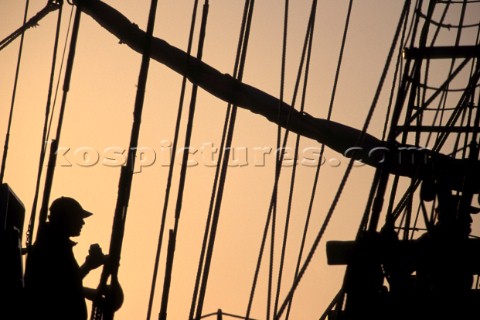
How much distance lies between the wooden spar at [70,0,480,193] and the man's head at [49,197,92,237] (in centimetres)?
249

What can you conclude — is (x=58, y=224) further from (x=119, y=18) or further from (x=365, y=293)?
(x=119, y=18)

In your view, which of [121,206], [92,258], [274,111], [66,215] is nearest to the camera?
[121,206]

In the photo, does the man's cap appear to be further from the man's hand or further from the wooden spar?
the wooden spar

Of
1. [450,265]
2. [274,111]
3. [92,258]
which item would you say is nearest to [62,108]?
[92,258]

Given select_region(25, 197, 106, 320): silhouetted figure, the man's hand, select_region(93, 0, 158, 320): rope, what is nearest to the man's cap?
select_region(25, 197, 106, 320): silhouetted figure

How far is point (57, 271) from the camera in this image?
4828mm

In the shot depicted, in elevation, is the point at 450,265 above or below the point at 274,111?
below

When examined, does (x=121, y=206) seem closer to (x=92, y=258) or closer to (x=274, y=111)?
(x=92, y=258)

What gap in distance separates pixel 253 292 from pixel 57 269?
241cm

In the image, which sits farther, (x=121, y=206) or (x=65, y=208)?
(x=65, y=208)

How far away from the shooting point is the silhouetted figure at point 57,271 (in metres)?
4.76

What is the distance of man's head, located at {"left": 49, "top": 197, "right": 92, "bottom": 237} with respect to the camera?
4977mm

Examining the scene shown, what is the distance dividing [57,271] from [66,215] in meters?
0.36

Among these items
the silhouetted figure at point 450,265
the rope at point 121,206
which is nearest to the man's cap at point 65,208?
the rope at point 121,206
